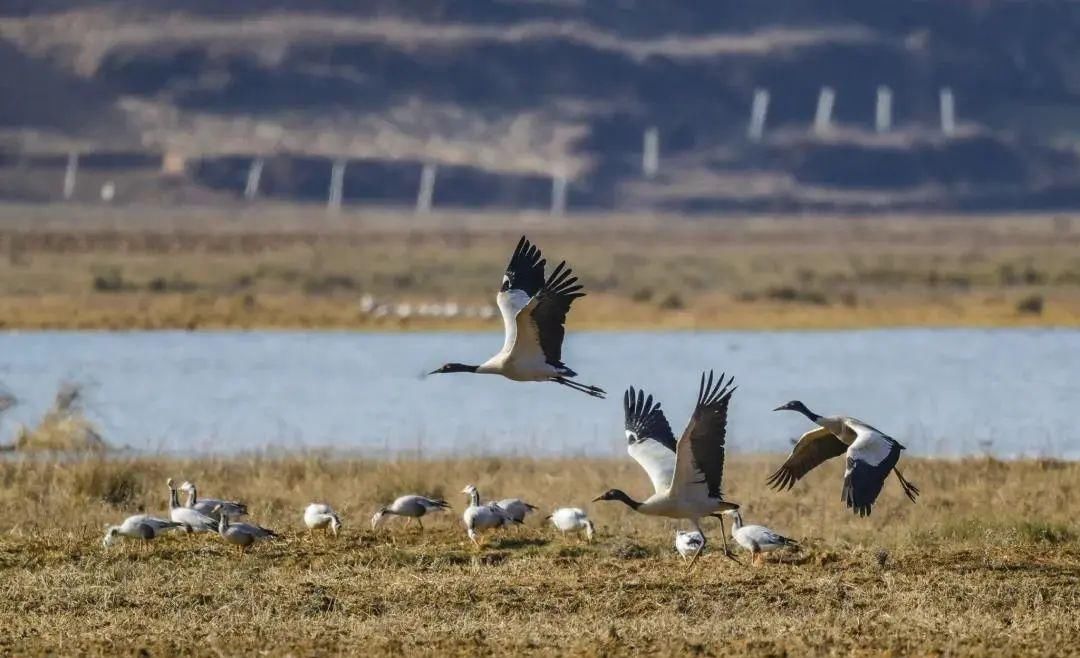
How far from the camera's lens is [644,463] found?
13391 mm

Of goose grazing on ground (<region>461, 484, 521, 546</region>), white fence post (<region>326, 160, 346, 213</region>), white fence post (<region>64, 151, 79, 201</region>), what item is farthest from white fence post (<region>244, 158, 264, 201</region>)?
goose grazing on ground (<region>461, 484, 521, 546</region>)

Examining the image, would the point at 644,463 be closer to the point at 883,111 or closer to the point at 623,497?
the point at 623,497

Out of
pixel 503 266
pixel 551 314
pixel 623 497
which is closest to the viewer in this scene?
pixel 623 497

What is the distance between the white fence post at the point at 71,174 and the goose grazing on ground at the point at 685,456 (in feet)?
292

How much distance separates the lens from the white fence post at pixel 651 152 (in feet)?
364

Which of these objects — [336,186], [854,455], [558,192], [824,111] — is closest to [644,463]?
[854,455]

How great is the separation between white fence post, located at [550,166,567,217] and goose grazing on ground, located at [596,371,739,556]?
277 feet

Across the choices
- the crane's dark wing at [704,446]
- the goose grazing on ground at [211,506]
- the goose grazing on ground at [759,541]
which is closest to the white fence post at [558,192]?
the goose grazing on ground at [211,506]

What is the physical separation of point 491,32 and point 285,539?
121356mm

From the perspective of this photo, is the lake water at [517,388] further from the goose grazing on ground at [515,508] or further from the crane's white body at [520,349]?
the crane's white body at [520,349]

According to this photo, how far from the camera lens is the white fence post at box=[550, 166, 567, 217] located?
101 meters

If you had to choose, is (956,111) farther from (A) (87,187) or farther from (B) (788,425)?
(B) (788,425)

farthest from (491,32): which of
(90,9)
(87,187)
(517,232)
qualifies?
(517,232)

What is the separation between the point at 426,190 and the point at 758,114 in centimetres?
2429
